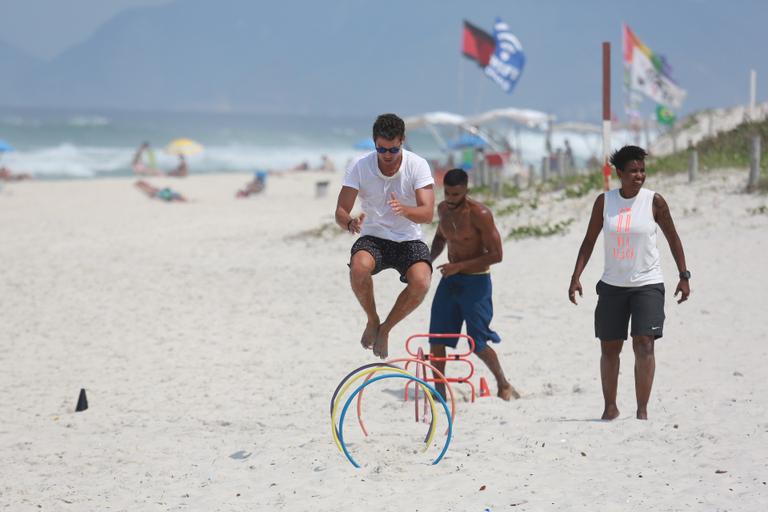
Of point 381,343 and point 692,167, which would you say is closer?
point 381,343

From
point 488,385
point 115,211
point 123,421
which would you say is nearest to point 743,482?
point 488,385

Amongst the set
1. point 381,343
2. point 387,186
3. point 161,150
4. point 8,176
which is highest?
point 161,150

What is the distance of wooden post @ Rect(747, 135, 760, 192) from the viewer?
14422 mm

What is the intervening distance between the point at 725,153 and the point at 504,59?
8.13 metres

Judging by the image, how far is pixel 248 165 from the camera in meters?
57.8

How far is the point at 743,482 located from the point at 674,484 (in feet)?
1.17

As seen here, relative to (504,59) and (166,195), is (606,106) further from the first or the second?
(166,195)

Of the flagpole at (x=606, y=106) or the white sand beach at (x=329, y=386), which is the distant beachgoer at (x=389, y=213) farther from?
the flagpole at (x=606, y=106)

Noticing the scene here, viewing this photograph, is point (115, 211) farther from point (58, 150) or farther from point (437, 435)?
point (58, 150)

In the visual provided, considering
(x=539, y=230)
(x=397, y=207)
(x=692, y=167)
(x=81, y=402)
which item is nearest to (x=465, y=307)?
(x=397, y=207)

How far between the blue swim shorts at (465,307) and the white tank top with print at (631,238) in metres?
1.40

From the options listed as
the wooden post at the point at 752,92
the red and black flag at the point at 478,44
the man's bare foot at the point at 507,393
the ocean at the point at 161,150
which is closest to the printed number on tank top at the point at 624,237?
the man's bare foot at the point at 507,393

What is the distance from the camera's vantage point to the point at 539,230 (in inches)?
588

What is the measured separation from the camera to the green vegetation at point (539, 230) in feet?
48.6
